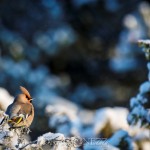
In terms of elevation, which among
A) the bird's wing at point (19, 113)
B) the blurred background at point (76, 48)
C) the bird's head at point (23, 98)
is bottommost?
the bird's wing at point (19, 113)

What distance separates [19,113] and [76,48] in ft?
49.1

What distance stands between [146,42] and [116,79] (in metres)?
13.3

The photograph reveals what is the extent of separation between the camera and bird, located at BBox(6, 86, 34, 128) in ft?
19.7

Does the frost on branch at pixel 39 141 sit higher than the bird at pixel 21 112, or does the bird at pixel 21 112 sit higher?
the bird at pixel 21 112

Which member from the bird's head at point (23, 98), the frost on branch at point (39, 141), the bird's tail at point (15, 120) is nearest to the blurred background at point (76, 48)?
the bird's head at point (23, 98)

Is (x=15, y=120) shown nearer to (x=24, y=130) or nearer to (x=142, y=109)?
(x=24, y=130)

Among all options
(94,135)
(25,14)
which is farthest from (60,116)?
(25,14)

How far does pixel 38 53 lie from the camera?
20938mm

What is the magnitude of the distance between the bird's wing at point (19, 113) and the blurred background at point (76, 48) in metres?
10.7

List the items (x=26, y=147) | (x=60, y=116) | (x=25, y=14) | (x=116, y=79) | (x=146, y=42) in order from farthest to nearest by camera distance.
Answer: (x=25, y=14)
(x=116, y=79)
(x=60, y=116)
(x=146, y=42)
(x=26, y=147)

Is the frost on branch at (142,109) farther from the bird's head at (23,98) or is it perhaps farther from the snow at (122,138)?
the bird's head at (23,98)

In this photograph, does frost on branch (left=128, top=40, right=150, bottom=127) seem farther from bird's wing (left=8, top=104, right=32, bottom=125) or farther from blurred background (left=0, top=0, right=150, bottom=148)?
blurred background (left=0, top=0, right=150, bottom=148)

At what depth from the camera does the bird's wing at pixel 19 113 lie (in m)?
6.02

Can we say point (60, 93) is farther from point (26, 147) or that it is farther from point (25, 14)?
point (26, 147)
